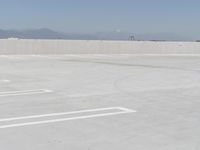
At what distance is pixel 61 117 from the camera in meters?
8.46

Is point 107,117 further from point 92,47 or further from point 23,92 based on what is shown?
point 92,47

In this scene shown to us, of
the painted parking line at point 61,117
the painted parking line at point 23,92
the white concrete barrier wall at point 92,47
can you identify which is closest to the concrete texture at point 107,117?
the painted parking line at point 23,92

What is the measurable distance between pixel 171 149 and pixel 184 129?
1384 millimetres

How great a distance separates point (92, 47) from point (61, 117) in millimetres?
29793

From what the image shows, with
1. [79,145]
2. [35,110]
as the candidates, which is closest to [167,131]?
[79,145]

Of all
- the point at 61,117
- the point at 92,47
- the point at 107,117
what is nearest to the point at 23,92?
the point at 61,117

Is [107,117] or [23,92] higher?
[107,117]

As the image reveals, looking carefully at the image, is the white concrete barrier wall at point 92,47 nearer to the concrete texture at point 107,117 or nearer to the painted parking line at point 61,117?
the concrete texture at point 107,117

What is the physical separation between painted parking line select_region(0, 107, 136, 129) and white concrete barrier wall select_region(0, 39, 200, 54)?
2603 centimetres

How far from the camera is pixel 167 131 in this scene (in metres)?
7.29

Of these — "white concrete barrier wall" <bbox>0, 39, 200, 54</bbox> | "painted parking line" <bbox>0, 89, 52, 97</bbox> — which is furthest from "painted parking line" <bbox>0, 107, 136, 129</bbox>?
"white concrete barrier wall" <bbox>0, 39, 200, 54</bbox>

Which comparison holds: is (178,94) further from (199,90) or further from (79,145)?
(79,145)

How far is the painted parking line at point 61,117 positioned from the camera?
7.91 m

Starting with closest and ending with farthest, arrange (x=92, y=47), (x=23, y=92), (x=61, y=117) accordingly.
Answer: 1. (x=61, y=117)
2. (x=23, y=92)
3. (x=92, y=47)
